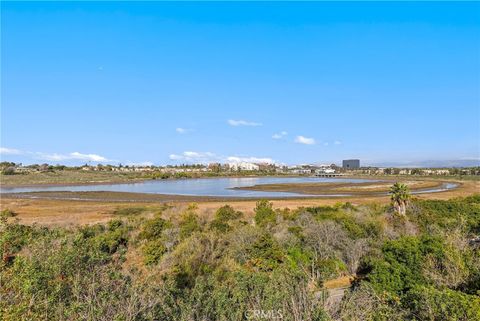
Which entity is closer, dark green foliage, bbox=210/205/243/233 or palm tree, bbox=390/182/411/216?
dark green foliage, bbox=210/205/243/233

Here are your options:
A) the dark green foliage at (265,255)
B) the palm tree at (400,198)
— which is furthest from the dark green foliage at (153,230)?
the palm tree at (400,198)

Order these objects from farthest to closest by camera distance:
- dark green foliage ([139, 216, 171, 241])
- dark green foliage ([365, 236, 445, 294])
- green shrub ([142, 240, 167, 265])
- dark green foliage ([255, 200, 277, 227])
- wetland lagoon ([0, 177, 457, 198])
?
wetland lagoon ([0, 177, 457, 198]) < dark green foliage ([255, 200, 277, 227]) < dark green foliage ([139, 216, 171, 241]) < green shrub ([142, 240, 167, 265]) < dark green foliage ([365, 236, 445, 294])

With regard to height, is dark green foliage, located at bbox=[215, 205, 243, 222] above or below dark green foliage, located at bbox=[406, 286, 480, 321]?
below

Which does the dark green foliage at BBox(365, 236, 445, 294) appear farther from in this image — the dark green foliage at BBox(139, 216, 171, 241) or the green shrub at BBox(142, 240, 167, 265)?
the dark green foliage at BBox(139, 216, 171, 241)

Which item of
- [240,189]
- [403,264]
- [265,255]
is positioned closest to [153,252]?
[265,255]

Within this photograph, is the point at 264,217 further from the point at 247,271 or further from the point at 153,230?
the point at 247,271

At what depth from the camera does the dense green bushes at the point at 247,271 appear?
31.5ft

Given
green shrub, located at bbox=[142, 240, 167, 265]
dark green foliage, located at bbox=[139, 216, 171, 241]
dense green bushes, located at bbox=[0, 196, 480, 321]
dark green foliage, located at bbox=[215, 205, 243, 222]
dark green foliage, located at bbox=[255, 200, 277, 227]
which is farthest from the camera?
dark green foliage, located at bbox=[215, 205, 243, 222]

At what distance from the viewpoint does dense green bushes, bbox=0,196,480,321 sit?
9609mm

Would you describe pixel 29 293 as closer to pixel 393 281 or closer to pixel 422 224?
pixel 393 281

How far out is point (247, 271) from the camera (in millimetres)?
17234

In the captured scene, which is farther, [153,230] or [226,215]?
[226,215]

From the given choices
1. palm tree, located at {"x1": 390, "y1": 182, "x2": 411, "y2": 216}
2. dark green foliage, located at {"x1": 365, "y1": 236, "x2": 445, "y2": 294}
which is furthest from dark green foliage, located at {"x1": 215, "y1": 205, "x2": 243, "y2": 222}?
dark green foliage, located at {"x1": 365, "y1": 236, "x2": 445, "y2": 294}

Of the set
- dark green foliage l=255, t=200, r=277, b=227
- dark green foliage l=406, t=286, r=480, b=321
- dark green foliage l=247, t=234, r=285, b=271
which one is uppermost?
dark green foliage l=406, t=286, r=480, b=321
